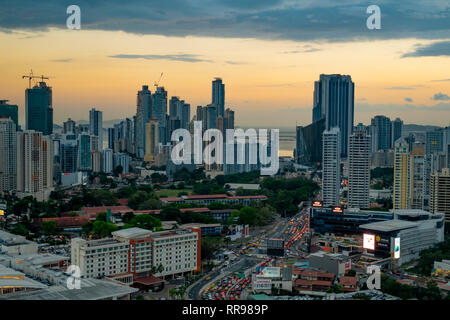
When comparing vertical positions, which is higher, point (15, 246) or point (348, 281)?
point (15, 246)

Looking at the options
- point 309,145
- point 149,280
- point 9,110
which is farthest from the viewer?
point 309,145

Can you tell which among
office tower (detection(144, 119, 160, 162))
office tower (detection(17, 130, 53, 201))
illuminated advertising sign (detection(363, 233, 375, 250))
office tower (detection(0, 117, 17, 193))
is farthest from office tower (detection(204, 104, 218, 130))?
illuminated advertising sign (detection(363, 233, 375, 250))

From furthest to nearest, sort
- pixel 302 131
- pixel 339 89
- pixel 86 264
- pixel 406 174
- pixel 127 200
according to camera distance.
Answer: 1. pixel 302 131
2. pixel 339 89
3. pixel 127 200
4. pixel 406 174
5. pixel 86 264

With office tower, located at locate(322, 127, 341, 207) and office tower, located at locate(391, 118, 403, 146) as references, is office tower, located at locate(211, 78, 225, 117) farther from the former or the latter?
office tower, located at locate(322, 127, 341, 207)

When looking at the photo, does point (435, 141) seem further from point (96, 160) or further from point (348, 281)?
point (96, 160)

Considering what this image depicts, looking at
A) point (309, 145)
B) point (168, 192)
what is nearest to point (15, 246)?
point (168, 192)

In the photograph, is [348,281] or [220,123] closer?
[348,281]
